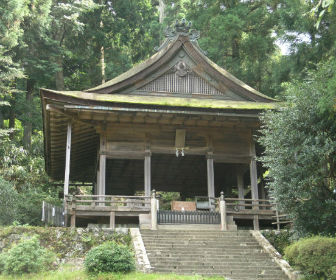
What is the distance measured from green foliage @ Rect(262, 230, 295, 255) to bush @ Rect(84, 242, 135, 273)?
573cm

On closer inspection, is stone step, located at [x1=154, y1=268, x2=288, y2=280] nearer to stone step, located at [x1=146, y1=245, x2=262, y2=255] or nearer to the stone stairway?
the stone stairway

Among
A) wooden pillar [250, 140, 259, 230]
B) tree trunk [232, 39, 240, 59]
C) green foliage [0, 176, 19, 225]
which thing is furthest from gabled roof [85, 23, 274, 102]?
tree trunk [232, 39, 240, 59]

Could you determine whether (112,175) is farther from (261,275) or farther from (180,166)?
(261,275)

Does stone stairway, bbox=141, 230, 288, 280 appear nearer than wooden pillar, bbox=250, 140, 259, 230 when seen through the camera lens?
Yes

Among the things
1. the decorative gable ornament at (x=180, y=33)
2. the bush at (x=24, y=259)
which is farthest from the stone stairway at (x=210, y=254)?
the decorative gable ornament at (x=180, y=33)

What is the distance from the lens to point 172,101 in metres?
20.9

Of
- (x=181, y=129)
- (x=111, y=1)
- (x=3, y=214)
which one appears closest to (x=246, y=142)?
(x=181, y=129)

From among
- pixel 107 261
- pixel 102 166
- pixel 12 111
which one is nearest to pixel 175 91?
pixel 102 166

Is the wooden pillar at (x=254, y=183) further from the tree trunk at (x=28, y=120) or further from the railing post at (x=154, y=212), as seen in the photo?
the tree trunk at (x=28, y=120)

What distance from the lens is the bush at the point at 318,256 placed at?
12.0 metres

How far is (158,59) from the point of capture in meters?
21.9

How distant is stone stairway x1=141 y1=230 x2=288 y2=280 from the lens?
1373cm

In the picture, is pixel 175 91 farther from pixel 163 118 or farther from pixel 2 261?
pixel 2 261

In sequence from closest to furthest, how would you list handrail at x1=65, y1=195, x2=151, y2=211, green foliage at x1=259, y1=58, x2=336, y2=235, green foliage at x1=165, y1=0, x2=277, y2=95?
green foliage at x1=259, y1=58, x2=336, y2=235, handrail at x1=65, y1=195, x2=151, y2=211, green foliage at x1=165, y1=0, x2=277, y2=95
